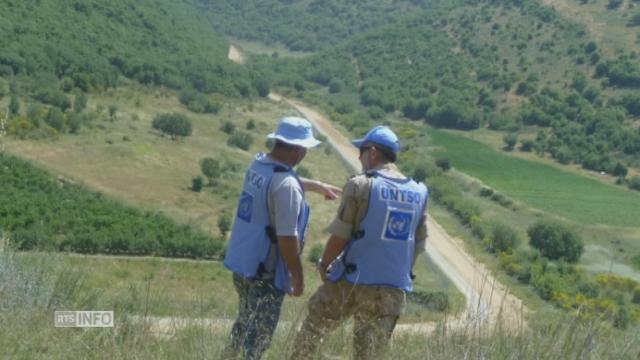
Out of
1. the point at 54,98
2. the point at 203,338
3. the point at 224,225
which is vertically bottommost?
the point at 224,225

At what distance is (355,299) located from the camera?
588 centimetres

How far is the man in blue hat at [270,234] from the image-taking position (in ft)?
18.1

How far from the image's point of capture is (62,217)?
103 feet

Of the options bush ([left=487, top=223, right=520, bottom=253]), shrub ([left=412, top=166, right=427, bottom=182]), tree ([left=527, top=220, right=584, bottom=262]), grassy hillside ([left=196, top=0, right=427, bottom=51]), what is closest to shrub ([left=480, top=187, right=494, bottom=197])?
shrub ([left=412, top=166, right=427, bottom=182])

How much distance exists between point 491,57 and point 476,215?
5316cm

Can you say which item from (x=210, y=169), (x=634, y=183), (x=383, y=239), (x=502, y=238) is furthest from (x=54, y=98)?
(x=383, y=239)

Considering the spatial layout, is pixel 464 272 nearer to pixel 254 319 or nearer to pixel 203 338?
pixel 254 319

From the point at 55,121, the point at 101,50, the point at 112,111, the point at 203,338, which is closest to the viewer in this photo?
the point at 203,338

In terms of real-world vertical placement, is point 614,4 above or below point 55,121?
above

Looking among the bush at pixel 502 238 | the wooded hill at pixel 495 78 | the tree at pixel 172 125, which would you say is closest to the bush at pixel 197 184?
the tree at pixel 172 125

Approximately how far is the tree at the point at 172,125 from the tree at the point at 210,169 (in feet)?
25.0

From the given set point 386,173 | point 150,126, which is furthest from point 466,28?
point 386,173

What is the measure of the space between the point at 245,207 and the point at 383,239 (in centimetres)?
88

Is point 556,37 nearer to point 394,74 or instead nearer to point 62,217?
point 394,74
